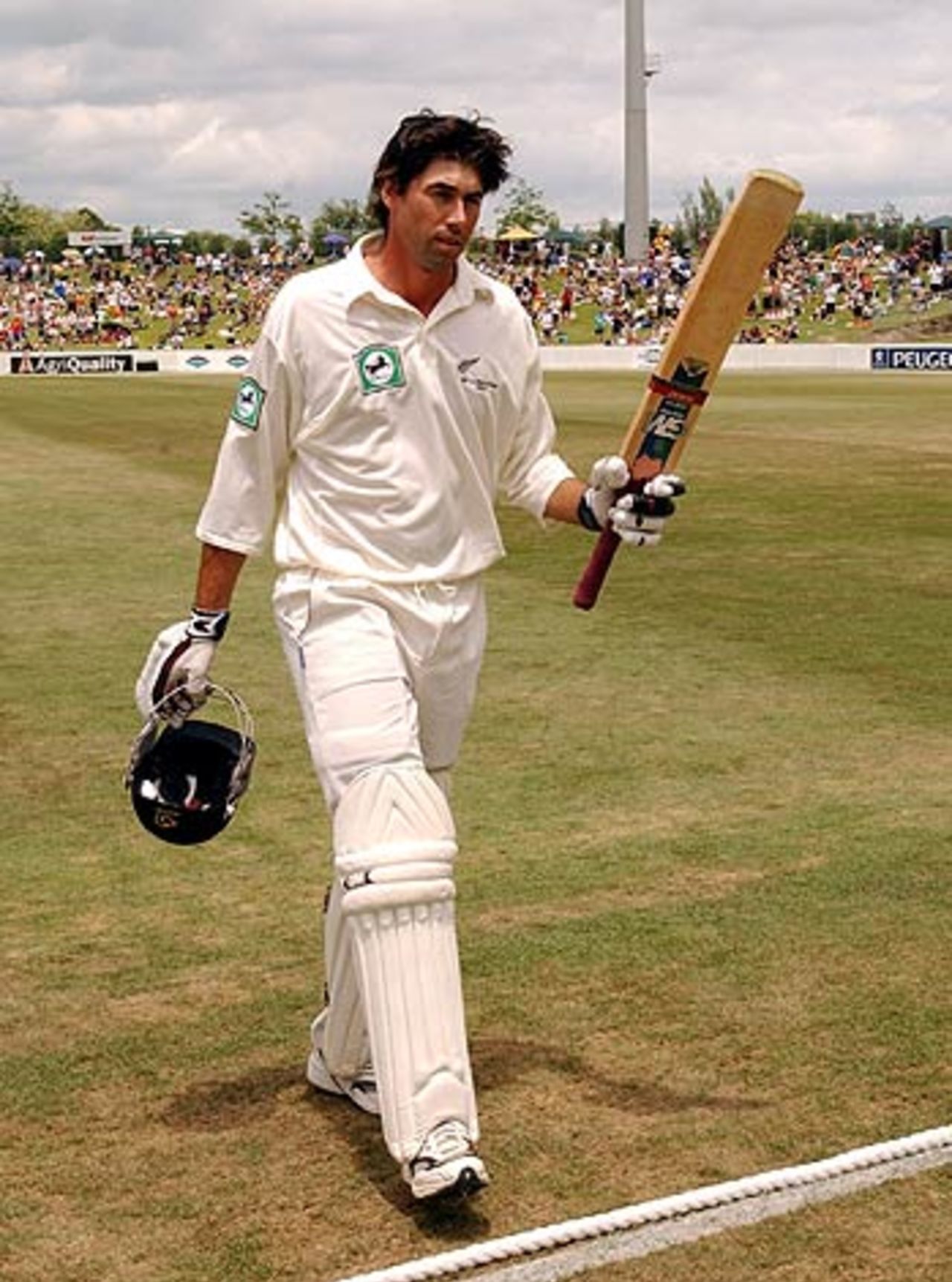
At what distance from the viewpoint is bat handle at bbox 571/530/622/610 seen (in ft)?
17.6

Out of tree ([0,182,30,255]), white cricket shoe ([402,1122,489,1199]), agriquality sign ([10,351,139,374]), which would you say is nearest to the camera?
white cricket shoe ([402,1122,489,1199])

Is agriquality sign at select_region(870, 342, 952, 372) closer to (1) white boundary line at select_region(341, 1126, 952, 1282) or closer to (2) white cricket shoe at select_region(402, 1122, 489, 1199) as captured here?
(1) white boundary line at select_region(341, 1126, 952, 1282)

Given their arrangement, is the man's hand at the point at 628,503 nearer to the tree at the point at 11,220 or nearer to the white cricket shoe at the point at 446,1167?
the white cricket shoe at the point at 446,1167

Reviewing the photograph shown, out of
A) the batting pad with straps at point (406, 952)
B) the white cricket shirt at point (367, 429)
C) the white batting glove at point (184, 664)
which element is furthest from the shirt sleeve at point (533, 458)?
the batting pad with straps at point (406, 952)

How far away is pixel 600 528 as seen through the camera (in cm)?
520

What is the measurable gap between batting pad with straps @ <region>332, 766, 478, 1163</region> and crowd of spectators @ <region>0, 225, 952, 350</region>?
64965 mm

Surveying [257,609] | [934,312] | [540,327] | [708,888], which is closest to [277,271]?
[540,327]

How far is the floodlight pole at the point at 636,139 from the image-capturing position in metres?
74.9

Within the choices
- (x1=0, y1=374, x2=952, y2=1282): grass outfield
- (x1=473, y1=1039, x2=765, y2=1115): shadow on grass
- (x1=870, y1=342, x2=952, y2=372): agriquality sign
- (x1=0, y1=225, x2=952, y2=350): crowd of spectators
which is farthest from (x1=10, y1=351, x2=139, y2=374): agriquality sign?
(x1=473, y1=1039, x2=765, y2=1115): shadow on grass

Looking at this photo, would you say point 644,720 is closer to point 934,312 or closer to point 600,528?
point 600,528

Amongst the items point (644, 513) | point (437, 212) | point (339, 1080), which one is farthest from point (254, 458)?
point (339, 1080)

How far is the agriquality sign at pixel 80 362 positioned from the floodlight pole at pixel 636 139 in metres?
23.0

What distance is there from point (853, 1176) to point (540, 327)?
2792 inches

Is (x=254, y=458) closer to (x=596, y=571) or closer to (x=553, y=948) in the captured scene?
(x=596, y=571)
